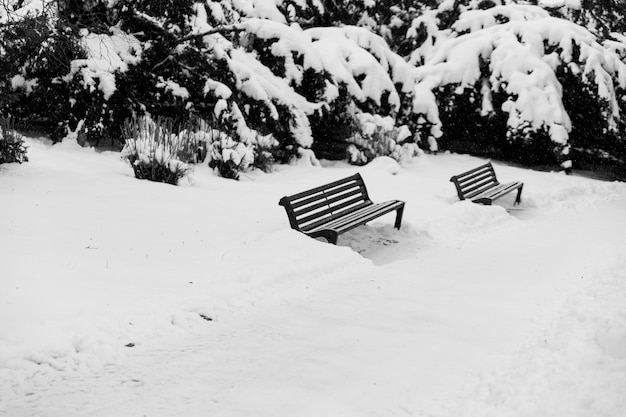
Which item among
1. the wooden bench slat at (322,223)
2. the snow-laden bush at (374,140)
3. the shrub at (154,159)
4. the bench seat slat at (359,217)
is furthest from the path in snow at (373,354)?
the snow-laden bush at (374,140)

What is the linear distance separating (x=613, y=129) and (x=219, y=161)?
9145mm

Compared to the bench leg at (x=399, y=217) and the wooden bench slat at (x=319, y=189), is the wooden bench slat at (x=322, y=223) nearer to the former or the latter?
the wooden bench slat at (x=319, y=189)

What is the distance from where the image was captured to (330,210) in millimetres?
6176

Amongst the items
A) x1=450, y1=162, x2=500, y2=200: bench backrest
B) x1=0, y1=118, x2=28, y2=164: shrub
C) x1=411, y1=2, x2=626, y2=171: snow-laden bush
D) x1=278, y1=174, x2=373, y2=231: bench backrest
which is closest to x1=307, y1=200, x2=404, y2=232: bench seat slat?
x1=278, y1=174, x2=373, y2=231: bench backrest

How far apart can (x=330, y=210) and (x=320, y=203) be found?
220 millimetres

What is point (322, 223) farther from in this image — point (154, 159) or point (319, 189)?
point (154, 159)

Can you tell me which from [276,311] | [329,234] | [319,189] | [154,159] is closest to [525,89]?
[319,189]

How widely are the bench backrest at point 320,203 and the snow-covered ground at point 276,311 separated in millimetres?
286

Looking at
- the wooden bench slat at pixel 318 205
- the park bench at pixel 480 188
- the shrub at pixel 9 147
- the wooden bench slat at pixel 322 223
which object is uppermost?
the shrub at pixel 9 147

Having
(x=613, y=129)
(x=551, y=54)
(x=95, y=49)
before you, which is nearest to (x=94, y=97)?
(x=95, y=49)

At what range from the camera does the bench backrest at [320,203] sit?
5.43 meters

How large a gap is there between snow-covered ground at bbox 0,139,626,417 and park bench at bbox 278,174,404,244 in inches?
10.0

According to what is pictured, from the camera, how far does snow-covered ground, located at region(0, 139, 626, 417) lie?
2.71 m

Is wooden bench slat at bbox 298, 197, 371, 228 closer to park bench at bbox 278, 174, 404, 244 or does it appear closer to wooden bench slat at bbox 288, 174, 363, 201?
park bench at bbox 278, 174, 404, 244
